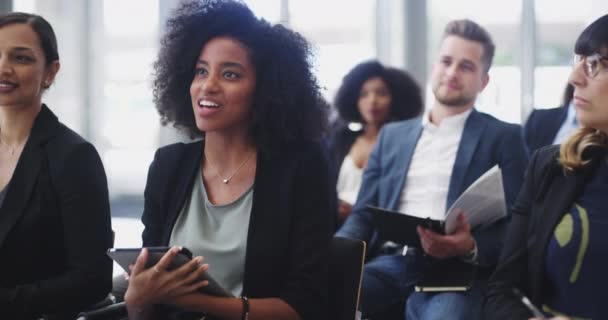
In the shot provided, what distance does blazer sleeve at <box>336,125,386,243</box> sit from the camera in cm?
314

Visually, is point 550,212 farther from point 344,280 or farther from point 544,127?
point 544,127

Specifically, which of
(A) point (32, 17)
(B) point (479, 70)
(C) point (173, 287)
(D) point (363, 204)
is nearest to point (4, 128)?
(A) point (32, 17)

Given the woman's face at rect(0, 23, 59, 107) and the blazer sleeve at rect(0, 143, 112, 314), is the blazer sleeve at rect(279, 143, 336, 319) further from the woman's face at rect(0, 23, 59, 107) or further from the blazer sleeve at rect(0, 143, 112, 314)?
the woman's face at rect(0, 23, 59, 107)

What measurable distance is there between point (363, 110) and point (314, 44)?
7.24 ft

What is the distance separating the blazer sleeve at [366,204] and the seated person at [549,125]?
125 cm

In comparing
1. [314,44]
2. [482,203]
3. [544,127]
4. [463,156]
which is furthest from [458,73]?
[544,127]

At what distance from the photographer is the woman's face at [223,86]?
6.82ft

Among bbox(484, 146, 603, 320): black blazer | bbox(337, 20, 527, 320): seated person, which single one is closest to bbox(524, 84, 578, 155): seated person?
bbox(337, 20, 527, 320): seated person

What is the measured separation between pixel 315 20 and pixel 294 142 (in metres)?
4.28

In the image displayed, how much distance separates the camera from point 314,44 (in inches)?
91.2

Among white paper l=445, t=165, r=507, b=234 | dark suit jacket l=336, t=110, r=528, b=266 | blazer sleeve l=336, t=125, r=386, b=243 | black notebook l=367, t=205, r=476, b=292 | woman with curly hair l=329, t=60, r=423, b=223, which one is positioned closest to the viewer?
white paper l=445, t=165, r=507, b=234

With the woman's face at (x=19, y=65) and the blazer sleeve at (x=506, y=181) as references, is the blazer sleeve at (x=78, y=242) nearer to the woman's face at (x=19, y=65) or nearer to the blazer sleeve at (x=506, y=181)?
the woman's face at (x=19, y=65)

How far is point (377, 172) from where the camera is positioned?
3.33 metres

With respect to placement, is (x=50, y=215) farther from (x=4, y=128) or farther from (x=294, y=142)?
(x=294, y=142)
